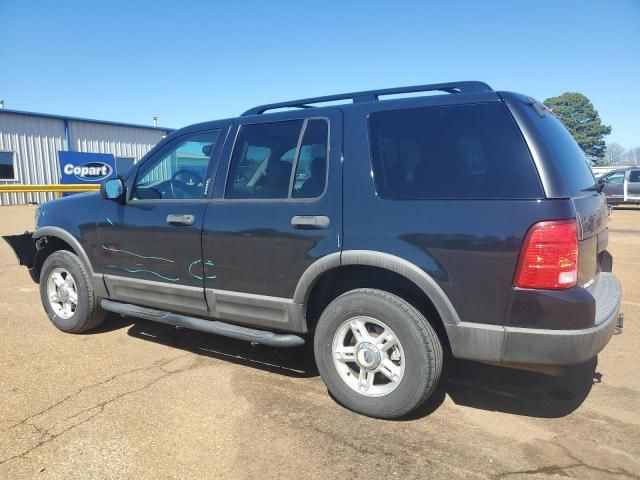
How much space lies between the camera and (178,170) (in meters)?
4.11

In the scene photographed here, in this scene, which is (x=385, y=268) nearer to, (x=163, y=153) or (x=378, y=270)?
(x=378, y=270)

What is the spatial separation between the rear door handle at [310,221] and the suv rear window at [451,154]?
405 mm

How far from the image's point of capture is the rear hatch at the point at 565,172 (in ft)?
8.43

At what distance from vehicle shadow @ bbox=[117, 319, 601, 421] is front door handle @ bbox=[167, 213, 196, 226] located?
47.5 inches

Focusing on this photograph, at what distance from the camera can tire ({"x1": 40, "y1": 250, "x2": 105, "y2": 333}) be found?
4.48 m

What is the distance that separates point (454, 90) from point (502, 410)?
2103 millimetres

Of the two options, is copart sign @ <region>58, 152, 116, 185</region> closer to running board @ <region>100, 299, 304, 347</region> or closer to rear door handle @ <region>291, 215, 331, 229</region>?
running board @ <region>100, 299, 304, 347</region>

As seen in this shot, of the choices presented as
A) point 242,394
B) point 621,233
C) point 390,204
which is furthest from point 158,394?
point 621,233

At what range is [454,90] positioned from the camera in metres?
3.16

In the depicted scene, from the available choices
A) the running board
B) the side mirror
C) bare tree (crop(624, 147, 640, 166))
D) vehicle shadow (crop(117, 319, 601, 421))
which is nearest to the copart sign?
the side mirror

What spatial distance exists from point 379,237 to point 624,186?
66.3 ft

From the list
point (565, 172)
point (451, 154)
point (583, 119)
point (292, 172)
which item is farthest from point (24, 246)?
point (583, 119)

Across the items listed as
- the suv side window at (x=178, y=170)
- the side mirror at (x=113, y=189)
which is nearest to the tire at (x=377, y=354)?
the suv side window at (x=178, y=170)

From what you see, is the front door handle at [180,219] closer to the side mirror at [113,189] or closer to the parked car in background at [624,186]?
the side mirror at [113,189]
